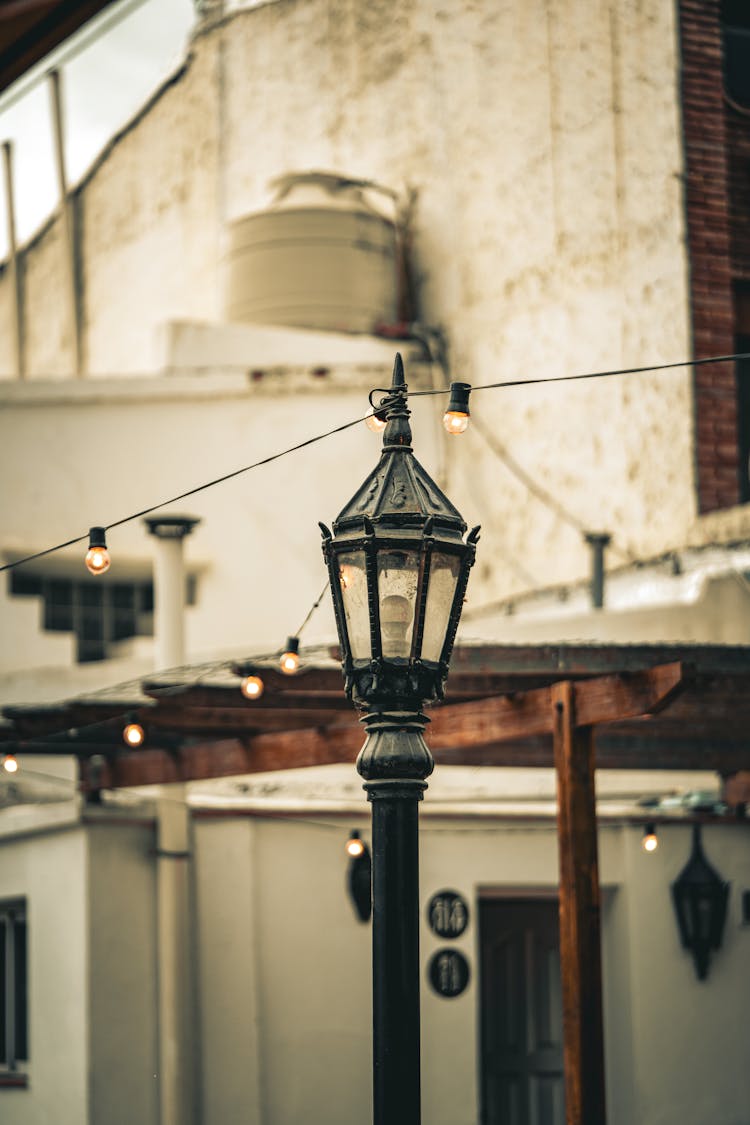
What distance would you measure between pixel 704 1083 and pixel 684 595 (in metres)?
3.81

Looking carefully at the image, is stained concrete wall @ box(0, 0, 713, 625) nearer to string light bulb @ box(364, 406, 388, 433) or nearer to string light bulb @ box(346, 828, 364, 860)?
string light bulb @ box(346, 828, 364, 860)

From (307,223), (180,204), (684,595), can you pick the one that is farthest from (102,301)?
(684,595)

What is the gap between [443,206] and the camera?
18.6 meters

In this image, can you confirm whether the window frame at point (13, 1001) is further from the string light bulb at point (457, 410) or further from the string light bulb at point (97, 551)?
the string light bulb at point (457, 410)

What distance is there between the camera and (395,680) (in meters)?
6.93

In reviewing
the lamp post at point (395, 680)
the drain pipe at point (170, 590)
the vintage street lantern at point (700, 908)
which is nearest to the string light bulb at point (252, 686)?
the drain pipe at point (170, 590)

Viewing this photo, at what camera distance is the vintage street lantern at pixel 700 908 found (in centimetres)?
1430

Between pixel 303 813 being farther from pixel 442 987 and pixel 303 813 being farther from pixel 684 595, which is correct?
pixel 684 595

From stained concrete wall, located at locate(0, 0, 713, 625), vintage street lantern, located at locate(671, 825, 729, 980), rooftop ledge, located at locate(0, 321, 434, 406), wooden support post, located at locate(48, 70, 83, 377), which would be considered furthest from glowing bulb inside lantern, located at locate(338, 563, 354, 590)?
wooden support post, located at locate(48, 70, 83, 377)

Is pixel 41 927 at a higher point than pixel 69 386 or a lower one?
lower

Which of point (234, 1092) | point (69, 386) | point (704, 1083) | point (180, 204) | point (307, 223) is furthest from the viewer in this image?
point (180, 204)

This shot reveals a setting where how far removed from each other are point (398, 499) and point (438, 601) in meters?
0.42

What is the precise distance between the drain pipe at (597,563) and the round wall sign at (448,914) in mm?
2785

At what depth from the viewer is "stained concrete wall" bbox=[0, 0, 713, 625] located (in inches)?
647
